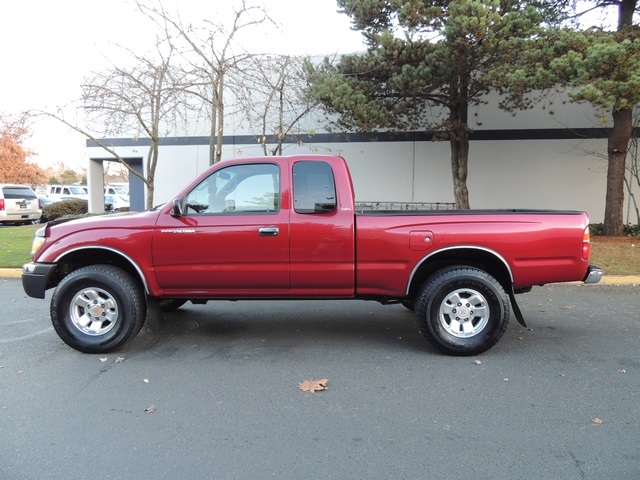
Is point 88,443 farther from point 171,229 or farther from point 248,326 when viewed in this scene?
point 248,326

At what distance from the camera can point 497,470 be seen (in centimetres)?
262

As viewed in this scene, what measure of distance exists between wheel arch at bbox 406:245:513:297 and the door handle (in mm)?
1399

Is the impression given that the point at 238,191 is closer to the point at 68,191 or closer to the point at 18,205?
the point at 18,205

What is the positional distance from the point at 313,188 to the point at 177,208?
54.1 inches

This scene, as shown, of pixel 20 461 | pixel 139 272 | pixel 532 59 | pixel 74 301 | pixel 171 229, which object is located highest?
pixel 532 59

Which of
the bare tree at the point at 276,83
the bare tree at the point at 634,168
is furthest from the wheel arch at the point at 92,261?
the bare tree at the point at 634,168

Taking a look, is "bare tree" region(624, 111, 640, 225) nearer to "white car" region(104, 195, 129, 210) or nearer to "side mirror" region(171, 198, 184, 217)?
"side mirror" region(171, 198, 184, 217)

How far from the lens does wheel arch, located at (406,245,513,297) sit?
4.38m

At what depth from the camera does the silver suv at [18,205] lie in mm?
17281

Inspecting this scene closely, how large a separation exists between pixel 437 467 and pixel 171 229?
3.16 meters

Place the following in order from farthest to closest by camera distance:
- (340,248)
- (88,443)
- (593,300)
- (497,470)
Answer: (593,300) → (340,248) → (88,443) → (497,470)

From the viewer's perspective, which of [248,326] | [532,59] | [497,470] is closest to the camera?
[497,470]

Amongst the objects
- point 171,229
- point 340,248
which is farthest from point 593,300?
point 171,229

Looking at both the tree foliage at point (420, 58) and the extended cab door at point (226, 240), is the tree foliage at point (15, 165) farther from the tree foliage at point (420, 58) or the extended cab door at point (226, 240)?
the extended cab door at point (226, 240)
